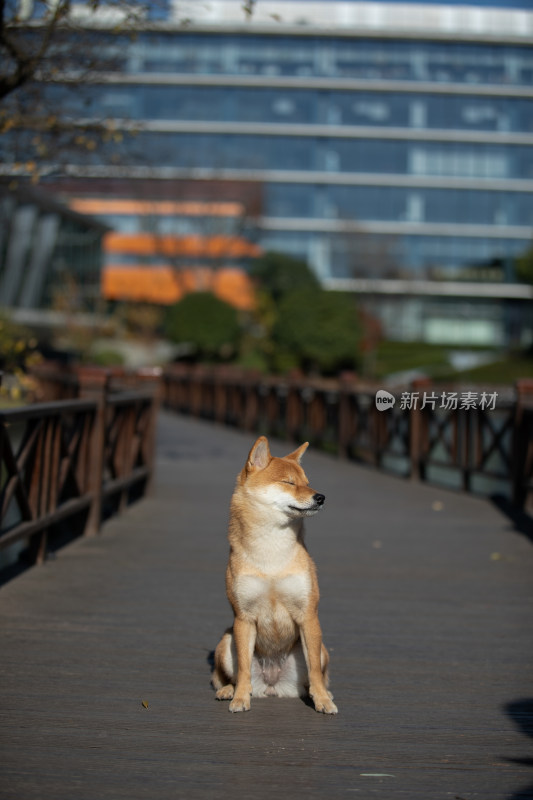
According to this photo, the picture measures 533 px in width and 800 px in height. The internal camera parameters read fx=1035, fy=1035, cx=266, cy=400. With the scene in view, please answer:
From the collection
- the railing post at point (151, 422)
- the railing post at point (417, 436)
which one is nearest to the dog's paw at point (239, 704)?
the railing post at point (151, 422)

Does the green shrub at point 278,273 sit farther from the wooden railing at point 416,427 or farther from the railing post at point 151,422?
the railing post at point 151,422

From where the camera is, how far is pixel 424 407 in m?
14.5

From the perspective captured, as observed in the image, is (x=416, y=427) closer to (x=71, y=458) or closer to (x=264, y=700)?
(x=71, y=458)

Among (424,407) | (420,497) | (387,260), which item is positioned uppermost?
(387,260)

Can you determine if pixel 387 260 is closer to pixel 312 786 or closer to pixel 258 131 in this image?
pixel 258 131

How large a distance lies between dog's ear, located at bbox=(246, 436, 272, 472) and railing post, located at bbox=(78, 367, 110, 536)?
4.73 m

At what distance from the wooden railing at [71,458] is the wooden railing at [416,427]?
411cm

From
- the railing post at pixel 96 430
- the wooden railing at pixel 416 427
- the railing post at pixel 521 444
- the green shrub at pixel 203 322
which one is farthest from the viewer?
the green shrub at pixel 203 322

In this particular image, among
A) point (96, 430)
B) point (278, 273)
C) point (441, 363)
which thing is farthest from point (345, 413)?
point (441, 363)

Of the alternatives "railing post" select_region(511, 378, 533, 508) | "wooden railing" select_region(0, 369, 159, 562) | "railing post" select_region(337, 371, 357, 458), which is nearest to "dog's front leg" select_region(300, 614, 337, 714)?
"wooden railing" select_region(0, 369, 159, 562)

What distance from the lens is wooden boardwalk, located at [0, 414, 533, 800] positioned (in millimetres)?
3822

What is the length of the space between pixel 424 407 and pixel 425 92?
5876 centimetres

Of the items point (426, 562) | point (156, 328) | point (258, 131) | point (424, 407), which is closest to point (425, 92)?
point (258, 131)

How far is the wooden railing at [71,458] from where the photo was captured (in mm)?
6914
